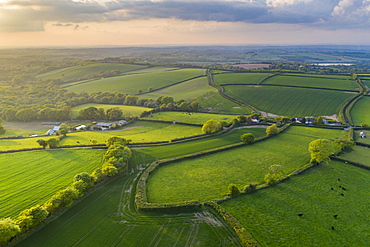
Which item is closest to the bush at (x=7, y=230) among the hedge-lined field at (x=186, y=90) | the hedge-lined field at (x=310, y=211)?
the hedge-lined field at (x=310, y=211)

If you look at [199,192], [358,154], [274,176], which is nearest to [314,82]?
[358,154]

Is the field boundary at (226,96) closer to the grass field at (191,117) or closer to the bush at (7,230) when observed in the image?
the grass field at (191,117)

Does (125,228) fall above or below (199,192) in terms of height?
below

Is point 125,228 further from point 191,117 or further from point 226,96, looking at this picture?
point 226,96

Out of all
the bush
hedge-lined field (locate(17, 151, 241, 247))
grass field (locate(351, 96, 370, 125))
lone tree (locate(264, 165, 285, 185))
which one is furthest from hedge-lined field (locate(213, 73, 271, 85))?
the bush

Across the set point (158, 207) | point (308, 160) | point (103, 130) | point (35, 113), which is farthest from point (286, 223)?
point (35, 113)

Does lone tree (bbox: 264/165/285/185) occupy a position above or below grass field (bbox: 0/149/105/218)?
above

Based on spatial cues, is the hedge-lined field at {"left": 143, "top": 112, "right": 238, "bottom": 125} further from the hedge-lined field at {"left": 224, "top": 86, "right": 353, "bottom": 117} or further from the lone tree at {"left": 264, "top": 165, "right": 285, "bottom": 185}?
the lone tree at {"left": 264, "top": 165, "right": 285, "bottom": 185}
